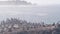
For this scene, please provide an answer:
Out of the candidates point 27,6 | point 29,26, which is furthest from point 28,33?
point 27,6

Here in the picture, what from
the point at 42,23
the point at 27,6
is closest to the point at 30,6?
the point at 27,6

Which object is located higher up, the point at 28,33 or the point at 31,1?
the point at 31,1

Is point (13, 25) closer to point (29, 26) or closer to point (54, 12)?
point (29, 26)

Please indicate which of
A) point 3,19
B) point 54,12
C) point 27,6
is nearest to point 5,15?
point 3,19

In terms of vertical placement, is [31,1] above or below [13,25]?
above

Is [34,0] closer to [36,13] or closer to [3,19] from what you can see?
[36,13]

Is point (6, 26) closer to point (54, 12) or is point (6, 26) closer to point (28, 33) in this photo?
point (28, 33)

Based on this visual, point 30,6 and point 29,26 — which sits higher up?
point 30,6
